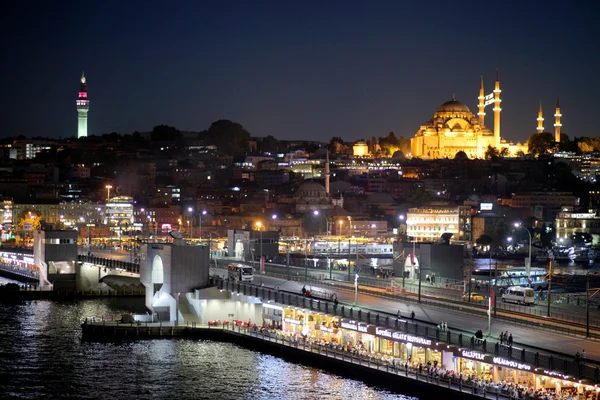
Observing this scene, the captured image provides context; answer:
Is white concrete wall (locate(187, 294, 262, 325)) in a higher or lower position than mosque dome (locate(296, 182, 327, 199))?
lower

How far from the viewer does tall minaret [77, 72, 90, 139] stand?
163750mm

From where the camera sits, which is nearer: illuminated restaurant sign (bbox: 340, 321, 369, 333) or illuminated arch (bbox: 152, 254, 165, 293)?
illuminated restaurant sign (bbox: 340, 321, 369, 333)

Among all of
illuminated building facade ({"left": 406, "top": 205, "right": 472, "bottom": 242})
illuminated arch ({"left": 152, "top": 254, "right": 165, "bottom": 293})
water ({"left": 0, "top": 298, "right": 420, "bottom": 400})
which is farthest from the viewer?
illuminated building facade ({"left": 406, "top": 205, "right": 472, "bottom": 242})

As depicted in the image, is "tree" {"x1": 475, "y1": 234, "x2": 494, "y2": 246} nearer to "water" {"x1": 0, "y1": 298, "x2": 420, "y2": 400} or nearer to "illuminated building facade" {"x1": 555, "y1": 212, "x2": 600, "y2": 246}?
"illuminated building facade" {"x1": 555, "y1": 212, "x2": 600, "y2": 246}

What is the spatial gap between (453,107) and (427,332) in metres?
123

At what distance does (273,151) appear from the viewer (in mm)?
175125

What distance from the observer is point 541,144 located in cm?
15012

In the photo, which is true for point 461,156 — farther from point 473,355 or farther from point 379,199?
point 473,355

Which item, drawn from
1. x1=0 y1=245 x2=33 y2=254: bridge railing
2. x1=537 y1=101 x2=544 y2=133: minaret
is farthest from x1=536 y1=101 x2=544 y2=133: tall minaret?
x1=0 y1=245 x2=33 y2=254: bridge railing

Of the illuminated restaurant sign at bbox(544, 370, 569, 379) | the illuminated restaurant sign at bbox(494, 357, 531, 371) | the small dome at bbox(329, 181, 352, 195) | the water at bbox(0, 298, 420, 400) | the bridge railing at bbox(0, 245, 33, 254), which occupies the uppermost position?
the small dome at bbox(329, 181, 352, 195)

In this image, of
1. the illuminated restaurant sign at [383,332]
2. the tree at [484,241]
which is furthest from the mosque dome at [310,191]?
the illuminated restaurant sign at [383,332]

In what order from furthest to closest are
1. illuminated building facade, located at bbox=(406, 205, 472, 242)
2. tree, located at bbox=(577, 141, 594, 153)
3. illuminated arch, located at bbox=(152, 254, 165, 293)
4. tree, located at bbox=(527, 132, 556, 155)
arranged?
1. tree, located at bbox=(577, 141, 594, 153)
2. tree, located at bbox=(527, 132, 556, 155)
3. illuminated building facade, located at bbox=(406, 205, 472, 242)
4. illuminated arch, located at bbox=(152, 254, 165, 293)

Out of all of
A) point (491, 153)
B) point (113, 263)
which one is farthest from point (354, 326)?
point (491, 153)

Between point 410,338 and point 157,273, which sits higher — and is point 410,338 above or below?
below
